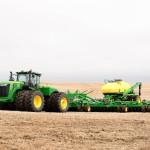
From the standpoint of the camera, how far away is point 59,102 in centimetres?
2070

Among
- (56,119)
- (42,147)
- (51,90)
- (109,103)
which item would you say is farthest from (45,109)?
(42,147)

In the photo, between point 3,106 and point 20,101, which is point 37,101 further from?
point 3,106

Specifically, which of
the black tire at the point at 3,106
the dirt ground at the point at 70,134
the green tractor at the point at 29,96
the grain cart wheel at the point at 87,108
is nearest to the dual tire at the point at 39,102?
the green tractor at the point at 29,96

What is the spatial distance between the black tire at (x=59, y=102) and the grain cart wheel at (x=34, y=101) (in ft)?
2.88

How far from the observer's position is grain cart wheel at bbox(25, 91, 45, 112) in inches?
760

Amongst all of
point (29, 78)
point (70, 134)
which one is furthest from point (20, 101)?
point (70, 134)

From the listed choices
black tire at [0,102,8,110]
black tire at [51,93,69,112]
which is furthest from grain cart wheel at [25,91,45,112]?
black tire at [0,102,8,110]

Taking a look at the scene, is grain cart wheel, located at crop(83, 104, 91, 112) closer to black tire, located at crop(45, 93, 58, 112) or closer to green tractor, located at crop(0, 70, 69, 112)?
green tractor, located at crop(0, 70, 69, 112)

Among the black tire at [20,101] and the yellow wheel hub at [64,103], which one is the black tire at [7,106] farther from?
the yellow wheel hub at [64,103]

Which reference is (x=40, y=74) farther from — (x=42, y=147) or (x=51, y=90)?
(x=42, y=147)

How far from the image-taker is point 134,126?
1412 centimetres

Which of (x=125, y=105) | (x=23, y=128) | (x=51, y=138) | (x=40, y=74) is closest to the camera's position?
(x=51, y=138)

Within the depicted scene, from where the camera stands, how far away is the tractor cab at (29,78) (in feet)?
68.4

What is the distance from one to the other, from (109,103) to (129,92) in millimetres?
4704
